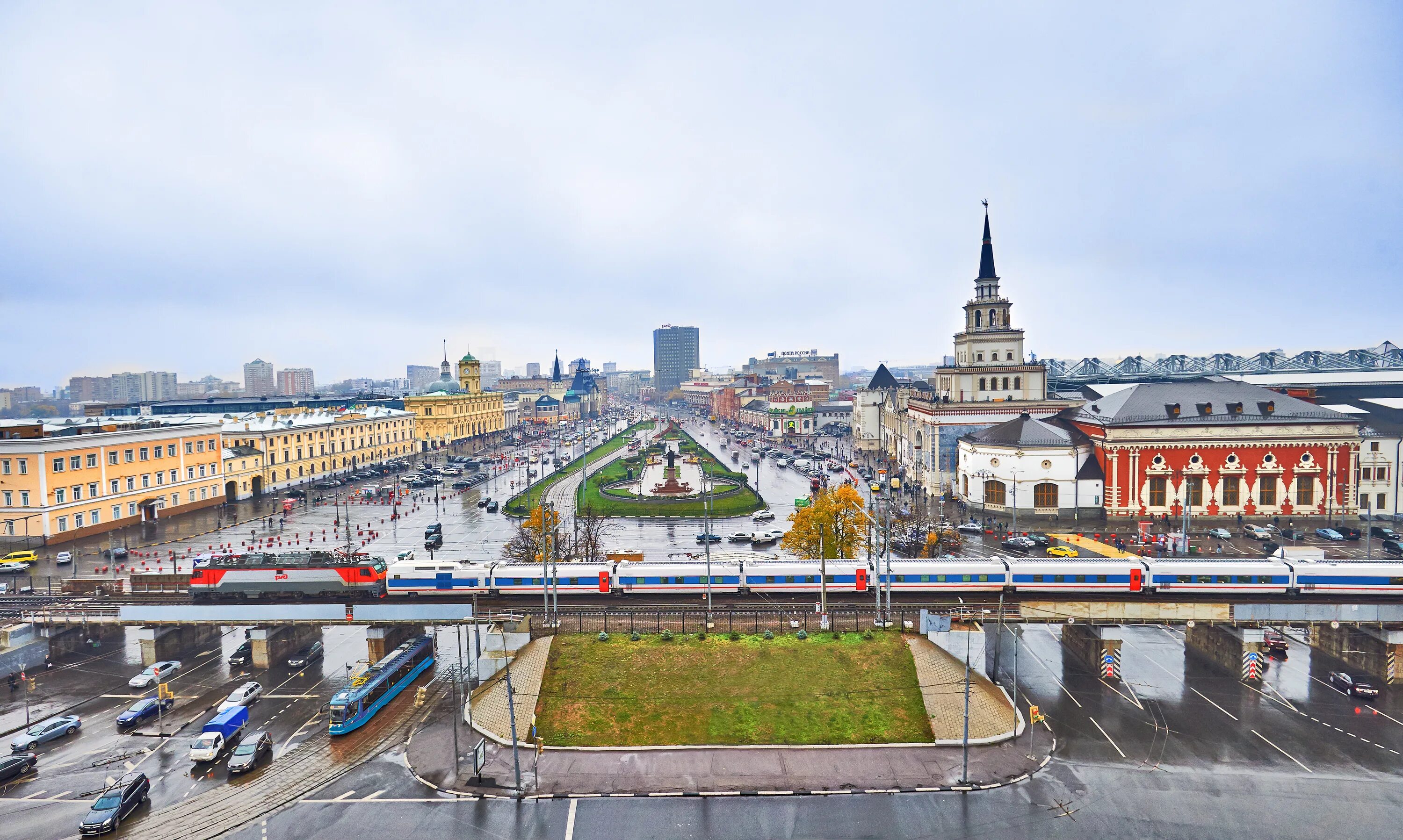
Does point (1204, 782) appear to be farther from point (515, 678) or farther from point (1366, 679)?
point (515, 678)

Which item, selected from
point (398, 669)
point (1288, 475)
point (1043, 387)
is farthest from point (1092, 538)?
point (398, 669)

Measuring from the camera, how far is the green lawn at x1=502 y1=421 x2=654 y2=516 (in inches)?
2653

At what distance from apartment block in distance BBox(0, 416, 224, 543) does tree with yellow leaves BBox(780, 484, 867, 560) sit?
55.9 meters

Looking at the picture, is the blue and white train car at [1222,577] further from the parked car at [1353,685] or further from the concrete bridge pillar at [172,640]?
the concrete bridge pillar at [172,640]

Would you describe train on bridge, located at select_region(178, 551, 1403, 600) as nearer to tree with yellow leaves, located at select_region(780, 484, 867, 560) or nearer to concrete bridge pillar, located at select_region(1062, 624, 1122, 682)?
concrete bridge pillar, located at select_region(1062, 624, 1122, 682)

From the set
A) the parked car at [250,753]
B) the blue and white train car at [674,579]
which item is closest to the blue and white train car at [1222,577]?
the blue and white train car at [674,579]

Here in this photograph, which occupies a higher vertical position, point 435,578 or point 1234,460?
point 1234,460

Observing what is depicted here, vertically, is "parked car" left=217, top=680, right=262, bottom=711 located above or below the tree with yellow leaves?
below

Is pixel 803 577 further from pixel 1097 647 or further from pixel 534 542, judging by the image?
pixel 534 542

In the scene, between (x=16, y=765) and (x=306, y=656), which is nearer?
(x=16, y=765)

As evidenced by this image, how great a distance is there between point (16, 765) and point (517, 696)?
645 inches

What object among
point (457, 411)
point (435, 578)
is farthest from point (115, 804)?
point (457, 411)

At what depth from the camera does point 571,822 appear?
875 inches

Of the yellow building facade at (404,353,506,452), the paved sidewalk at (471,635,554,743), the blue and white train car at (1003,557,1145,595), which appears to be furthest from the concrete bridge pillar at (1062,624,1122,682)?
the yellow building facade at (404,353,506,452)
